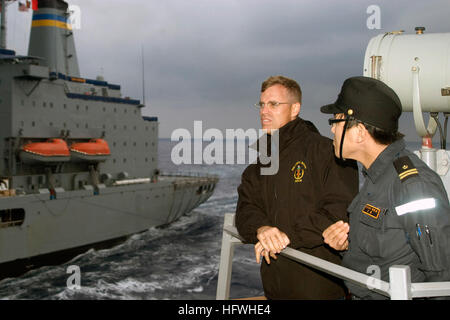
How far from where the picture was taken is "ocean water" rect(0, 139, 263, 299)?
17.3 meters

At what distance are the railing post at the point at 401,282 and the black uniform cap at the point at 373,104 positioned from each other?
2.71 ft

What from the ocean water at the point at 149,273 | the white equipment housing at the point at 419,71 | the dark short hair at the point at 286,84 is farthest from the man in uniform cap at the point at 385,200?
the ocean water at the point at 149,273

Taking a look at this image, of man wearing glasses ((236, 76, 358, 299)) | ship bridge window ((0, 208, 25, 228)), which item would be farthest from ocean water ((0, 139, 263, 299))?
man wearing glasses ((236, 76, 358, 299))

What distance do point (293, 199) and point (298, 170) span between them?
0.20 meters

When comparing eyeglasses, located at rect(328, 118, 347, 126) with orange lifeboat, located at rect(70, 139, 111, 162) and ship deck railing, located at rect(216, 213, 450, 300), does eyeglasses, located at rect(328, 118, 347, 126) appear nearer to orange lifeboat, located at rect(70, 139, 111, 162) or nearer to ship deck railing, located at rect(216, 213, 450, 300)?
ship deck railing, located at rect(216, 213, 450, 300)

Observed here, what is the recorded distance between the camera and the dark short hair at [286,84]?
121 inches

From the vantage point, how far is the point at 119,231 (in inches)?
910

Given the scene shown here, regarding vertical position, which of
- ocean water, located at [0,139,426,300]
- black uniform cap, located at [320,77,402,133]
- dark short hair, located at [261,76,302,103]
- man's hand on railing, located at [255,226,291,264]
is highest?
dark short hair, located at [261,76,302,103]

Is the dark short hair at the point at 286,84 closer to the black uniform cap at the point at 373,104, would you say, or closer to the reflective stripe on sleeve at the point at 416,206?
the black uniform cap at the point at 373,104

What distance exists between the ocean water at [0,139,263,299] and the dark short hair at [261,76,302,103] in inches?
610

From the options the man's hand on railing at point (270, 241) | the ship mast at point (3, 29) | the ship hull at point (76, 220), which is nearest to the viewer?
the man's hand on railing at point (270, 241)
